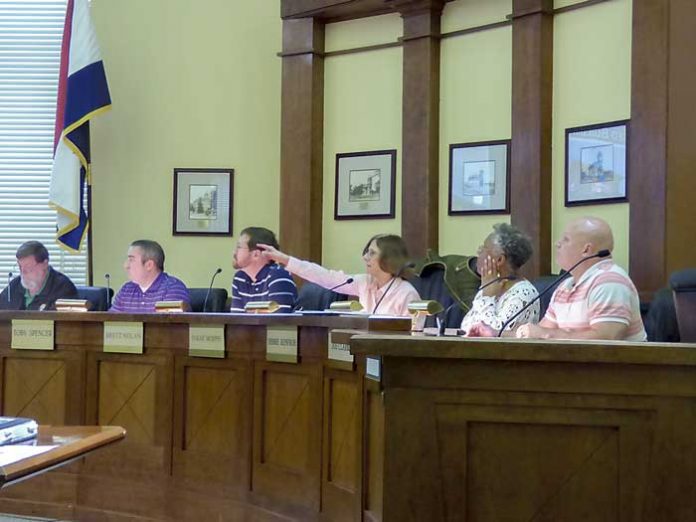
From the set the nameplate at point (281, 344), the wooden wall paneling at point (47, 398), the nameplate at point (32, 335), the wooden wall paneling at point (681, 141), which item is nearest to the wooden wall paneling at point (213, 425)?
the nameplate at point (281, 344)

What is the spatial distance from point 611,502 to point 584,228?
1.82m

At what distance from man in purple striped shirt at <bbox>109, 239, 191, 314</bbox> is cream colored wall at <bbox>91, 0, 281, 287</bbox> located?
→ 125 cm

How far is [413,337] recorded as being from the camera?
1577mm

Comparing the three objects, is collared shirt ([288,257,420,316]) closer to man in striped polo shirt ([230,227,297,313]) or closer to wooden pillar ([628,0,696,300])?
man in striped polo shirt ([230,227,297,313])

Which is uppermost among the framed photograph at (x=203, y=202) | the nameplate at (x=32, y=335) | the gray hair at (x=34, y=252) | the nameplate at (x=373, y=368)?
the framed photograph at (x=203, y=202)

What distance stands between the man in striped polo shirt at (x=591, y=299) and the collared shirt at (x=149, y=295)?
2.18 meters

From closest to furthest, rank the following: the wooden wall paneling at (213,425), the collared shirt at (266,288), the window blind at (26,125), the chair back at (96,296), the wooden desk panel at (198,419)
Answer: the wooden desk panel at (198,419) → the wooden wall paneling at (213,425) → the collared shirt at (266,288) → the chair back at (96,296) → the window blind at (26,125)

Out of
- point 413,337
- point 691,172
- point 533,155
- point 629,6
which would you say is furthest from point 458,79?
point 413,337

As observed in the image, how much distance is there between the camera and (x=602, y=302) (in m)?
3.00

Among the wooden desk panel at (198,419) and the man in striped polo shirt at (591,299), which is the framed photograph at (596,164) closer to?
the man in striped polo shirt at (591,299)

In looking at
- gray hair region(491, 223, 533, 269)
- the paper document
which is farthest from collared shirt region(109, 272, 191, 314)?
the paper document

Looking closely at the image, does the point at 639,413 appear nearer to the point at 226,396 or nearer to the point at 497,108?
the point at 226,396

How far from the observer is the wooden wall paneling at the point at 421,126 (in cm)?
528

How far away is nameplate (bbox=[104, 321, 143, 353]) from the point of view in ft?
12.5
